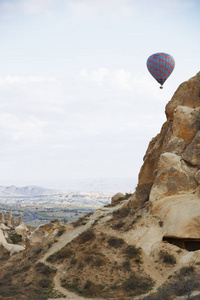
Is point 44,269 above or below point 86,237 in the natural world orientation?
below

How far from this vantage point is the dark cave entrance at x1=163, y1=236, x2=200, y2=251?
787 inches

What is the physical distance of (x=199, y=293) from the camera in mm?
12445

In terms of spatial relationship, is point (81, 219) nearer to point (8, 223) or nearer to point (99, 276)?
point (99, 276)

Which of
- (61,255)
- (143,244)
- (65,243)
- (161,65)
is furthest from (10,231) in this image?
(143,244)

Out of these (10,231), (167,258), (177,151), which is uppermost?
(177,151)

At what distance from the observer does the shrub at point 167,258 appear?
17812 mm

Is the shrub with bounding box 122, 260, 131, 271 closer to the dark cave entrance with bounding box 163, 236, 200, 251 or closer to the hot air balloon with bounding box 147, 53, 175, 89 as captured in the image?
the dark cave entrance with bounding box 163, 236, 200, 251

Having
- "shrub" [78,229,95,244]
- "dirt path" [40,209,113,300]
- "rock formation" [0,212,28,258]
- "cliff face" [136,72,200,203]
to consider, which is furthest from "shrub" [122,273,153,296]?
"rock formation" [0,212,28,258]

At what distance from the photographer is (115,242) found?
20.6m

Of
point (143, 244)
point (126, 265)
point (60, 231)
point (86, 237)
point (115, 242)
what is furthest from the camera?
point (60, 231)

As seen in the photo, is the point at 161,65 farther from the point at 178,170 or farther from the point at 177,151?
the point at 178,170

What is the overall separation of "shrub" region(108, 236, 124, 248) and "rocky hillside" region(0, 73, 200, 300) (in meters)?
0.07

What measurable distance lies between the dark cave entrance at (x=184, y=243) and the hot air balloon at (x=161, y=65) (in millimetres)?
22931

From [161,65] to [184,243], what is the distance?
23247mm
